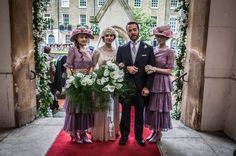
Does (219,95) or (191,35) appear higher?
(191,35)

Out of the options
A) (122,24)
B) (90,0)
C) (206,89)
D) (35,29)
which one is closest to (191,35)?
(206,89)

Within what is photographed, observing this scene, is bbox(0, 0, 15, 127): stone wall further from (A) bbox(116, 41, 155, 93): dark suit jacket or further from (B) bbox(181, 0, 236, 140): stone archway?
(B) bbox(181, 0, 236, 140): stone archway

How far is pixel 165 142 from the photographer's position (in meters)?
3.77

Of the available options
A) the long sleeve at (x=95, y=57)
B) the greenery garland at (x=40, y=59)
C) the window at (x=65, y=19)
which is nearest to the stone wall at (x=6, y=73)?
the greenery garland at (x=40, y=59)

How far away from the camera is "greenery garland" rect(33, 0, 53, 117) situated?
470cm

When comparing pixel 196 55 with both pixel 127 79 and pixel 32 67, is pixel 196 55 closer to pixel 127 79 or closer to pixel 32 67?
pixel 127 79

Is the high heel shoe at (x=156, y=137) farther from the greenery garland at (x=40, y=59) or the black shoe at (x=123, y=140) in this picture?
the greenery garland at (x=40, y=59)

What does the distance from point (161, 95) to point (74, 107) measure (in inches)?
48.4

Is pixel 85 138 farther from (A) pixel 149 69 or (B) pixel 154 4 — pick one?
(B) pixel 154 4

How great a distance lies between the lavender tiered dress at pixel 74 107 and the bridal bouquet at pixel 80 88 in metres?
0.17

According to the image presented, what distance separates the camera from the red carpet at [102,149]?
3350 mm

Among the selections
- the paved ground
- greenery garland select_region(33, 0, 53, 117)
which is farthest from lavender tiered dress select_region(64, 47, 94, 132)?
greenery garland select_region(33, 0, 53, 117)

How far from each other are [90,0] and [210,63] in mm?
28199

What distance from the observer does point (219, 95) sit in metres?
4.16
